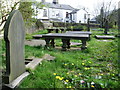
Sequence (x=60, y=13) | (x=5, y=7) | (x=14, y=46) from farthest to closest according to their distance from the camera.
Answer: (x=60, y=13), (x=5, y=7), (x=14, y=46)

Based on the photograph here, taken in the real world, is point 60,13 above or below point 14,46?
above

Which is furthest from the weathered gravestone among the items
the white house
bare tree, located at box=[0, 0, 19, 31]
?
the white house

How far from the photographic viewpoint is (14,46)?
2645 mm

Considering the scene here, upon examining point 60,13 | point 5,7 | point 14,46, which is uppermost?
point 60,13

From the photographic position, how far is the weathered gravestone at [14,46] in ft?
8.11

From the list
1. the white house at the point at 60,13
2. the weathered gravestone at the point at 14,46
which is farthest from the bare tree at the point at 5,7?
the white house at the point at 60,13

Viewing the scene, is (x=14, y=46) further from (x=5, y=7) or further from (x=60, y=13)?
(x=60, y=13)

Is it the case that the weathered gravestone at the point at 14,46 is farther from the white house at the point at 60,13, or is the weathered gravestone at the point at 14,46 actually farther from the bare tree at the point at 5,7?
the white house at the point at 60,13

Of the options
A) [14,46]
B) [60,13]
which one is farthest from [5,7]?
[60,13]

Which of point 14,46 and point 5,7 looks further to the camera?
point 5,7

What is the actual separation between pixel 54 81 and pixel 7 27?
3.98 ft

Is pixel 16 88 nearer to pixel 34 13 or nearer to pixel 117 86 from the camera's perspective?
pixel 117 86

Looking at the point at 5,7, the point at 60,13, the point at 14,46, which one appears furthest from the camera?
the point at 60,13

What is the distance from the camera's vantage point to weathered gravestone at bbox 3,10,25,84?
247 cm
